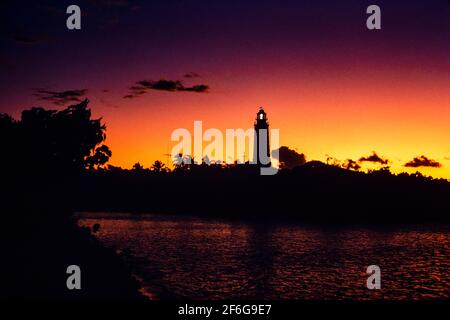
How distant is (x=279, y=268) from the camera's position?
43500 millimetres

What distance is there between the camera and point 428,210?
152m

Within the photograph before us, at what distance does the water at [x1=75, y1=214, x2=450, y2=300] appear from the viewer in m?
32.2

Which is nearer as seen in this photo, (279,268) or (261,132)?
(279,268)

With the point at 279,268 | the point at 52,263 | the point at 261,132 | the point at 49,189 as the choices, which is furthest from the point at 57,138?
the point at 261,132

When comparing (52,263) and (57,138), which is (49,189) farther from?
(52,263)

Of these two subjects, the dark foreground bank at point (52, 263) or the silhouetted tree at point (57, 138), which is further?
the silhouetted tree at point (57, 138)

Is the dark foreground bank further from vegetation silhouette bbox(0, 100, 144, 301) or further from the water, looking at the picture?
the water

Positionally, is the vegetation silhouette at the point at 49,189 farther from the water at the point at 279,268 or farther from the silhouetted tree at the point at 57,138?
the water at the point at 279,268

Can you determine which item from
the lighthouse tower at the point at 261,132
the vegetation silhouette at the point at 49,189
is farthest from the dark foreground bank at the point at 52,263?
the lighthouse tower at the point at 261,132

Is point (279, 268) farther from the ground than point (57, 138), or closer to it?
closer to it

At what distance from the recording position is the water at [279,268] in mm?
32156

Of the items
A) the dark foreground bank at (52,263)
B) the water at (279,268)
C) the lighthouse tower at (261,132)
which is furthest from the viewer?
the lighthouse tower at (261,132)
